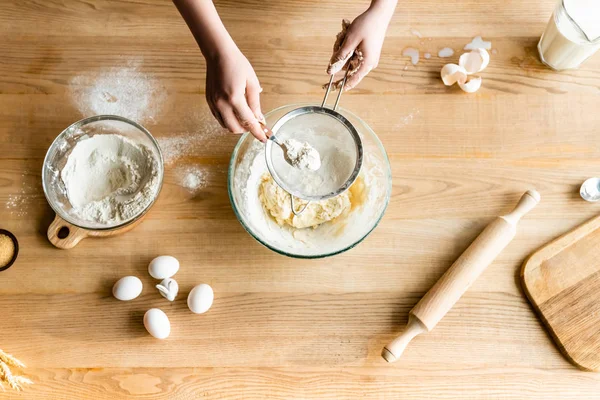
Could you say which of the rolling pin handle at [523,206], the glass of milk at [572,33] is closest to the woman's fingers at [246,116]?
the rolling pin handle at [523,206]

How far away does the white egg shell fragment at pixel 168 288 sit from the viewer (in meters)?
1.22

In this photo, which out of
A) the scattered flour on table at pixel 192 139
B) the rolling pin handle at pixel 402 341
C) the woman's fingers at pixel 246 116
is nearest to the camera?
the woman's fingers at pixel 246 116

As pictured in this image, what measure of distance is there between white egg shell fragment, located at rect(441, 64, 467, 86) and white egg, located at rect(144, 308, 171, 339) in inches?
34.6

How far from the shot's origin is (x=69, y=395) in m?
1.22

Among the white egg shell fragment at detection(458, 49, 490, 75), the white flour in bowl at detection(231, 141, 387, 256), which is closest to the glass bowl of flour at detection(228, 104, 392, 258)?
the white flour in bowl at detection(231, 141, 387, 256)

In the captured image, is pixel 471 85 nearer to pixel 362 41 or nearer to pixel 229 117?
pixel 362 41

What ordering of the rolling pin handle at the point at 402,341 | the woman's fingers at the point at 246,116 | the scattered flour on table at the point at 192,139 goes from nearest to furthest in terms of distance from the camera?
1. the woman's fingers at the point at 246,116
2. the rolling pin handle at the point at 402,341
3. the scattered flour on table at the point at 192,139

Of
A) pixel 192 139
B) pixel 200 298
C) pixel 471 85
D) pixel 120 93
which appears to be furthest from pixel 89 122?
pixel 471 85

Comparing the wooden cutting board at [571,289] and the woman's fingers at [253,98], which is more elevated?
the woman's fingers at [253,98]

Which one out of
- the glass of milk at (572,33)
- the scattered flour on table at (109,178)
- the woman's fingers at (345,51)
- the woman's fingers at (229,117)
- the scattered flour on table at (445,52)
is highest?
the glass of milk at (572,33)

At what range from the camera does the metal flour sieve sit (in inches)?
43.6

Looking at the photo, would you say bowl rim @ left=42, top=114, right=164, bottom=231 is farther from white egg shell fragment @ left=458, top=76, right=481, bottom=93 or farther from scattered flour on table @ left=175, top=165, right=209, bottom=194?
white egg shell fragment @ left=458, top=76, right=481, bottom=93

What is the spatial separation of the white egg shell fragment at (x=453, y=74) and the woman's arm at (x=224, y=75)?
509 millimetres

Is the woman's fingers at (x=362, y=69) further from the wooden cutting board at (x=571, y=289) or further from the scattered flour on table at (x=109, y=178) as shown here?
the wooden cutting board at (x=571, y=289)
